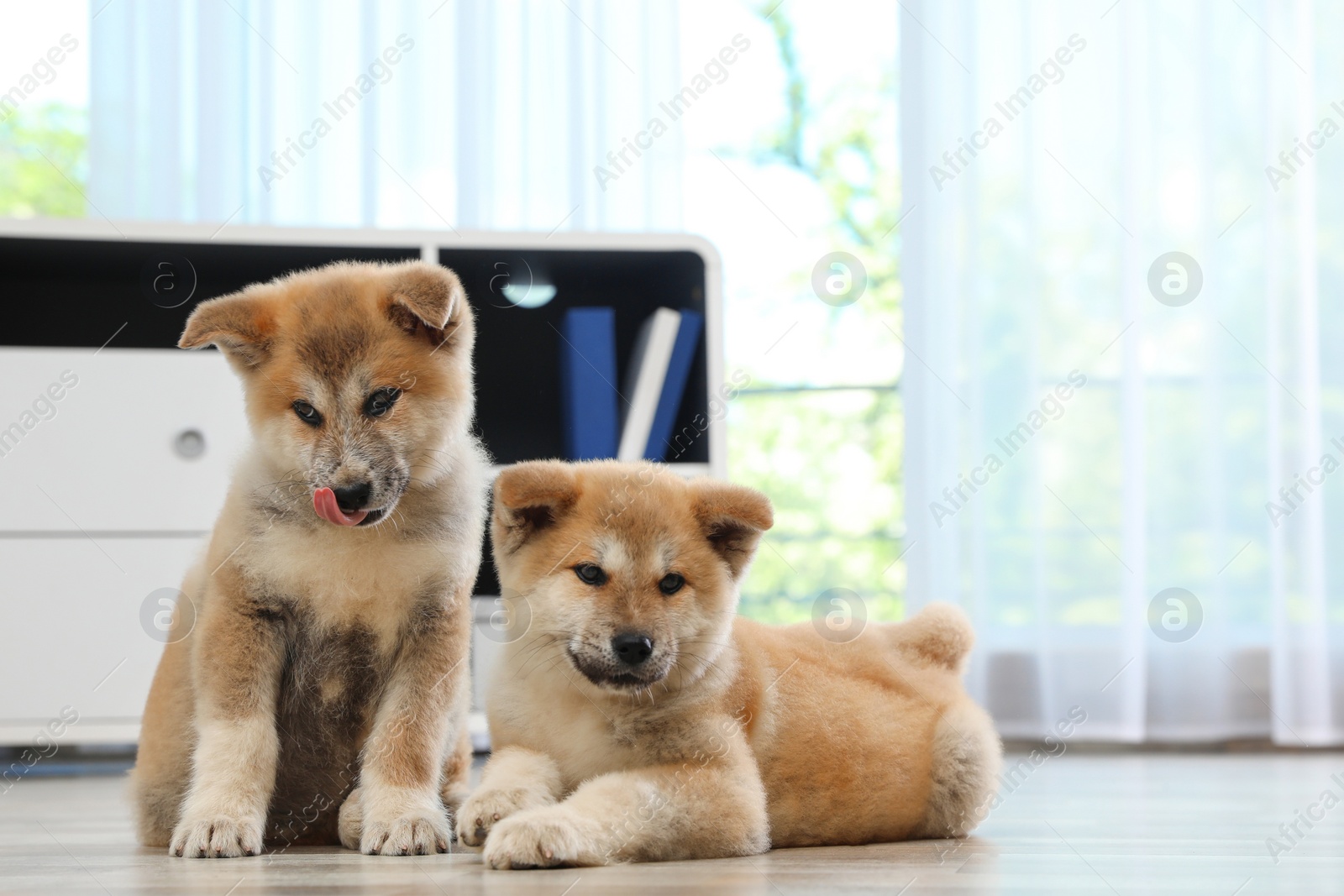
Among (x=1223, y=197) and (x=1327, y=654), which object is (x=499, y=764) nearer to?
(x=1327, y=654)

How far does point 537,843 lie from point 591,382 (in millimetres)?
1495

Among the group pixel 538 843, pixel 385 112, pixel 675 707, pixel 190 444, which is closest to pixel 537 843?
pixel 538 843

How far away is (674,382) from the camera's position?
268 cm

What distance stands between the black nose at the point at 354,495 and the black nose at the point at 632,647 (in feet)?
1.18

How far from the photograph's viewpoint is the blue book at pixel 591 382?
267cm

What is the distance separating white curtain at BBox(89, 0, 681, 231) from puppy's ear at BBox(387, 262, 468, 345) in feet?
6.50

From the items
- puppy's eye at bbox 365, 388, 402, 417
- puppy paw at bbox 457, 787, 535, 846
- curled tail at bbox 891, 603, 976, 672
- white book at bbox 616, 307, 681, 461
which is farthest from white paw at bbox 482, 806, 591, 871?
white book at bbox 616, 307, 681, 461

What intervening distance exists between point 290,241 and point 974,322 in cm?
202

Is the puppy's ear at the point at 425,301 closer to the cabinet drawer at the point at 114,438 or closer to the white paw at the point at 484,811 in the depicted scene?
the white paw at the point at 484,811

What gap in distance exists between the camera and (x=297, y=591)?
1530 millimetres

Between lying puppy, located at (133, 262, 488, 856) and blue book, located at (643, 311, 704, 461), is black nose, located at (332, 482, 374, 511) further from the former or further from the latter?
blue book, located at (643, 311, 704, 461)

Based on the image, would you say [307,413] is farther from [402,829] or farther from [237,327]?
[402,829]

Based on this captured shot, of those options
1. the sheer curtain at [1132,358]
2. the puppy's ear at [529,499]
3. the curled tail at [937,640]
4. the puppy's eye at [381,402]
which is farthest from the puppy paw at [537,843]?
the sheer curtain at [1132,358]

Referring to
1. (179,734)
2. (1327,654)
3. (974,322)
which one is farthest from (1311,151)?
(179,734)
